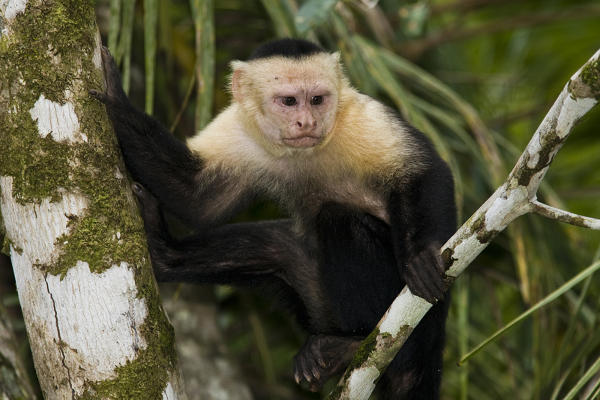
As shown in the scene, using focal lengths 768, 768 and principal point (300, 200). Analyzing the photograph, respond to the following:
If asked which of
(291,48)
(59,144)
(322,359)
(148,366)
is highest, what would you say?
(291,48)

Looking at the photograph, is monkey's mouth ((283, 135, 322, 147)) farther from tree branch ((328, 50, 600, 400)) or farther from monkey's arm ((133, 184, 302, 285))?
tree branch ((328, 50, 600, 400))

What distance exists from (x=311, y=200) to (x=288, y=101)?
0.45m

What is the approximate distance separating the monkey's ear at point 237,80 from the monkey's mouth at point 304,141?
0.42 m

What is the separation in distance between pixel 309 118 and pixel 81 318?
4.32 ft

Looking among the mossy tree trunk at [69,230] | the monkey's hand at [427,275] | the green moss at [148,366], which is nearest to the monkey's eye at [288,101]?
the monkey's hand at [427,275]

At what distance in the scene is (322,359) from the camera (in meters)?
3.00

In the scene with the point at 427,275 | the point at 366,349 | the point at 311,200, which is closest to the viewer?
the point at 366,349

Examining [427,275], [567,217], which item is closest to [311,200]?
[427,275]

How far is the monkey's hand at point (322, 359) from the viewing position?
2.99 m

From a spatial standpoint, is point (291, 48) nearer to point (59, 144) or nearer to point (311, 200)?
point (311, 200)

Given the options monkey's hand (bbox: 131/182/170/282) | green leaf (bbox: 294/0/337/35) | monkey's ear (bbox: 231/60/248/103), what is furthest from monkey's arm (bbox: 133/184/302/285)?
green leaf (bbox: 294/0/337/35)

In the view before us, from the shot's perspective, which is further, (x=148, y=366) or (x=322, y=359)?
(x=322, y=359)

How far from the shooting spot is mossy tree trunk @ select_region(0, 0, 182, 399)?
2.15m

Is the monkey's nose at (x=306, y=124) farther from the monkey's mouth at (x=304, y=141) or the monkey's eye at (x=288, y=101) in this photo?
the monkey's eye at (x=288, y=101)
